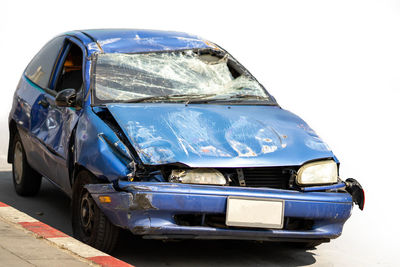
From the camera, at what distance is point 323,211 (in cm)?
552

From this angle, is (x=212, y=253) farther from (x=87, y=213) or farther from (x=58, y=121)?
(x=58, y=121)

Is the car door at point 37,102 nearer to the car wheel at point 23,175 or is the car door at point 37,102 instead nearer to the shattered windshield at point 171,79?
the car wheel at point 23,175

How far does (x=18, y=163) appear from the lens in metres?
7.96

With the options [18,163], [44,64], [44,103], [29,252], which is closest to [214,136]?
[29,252]

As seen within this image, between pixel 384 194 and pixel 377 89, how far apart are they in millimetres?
7537

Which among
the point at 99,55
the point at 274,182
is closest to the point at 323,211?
the point at 274,182

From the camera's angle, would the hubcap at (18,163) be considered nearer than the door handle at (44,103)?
No

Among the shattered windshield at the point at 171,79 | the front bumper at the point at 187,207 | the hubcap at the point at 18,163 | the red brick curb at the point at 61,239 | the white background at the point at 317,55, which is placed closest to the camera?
the red brick curb at the point at 61,239

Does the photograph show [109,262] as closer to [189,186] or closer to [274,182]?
[189,186]

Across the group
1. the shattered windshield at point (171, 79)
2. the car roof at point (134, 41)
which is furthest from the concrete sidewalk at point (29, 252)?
the car roof at point (134, 41)

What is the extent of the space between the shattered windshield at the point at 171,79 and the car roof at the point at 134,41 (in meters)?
0.09

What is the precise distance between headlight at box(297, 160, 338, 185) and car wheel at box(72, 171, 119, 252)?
1286mm

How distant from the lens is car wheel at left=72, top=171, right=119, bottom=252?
5488 mm

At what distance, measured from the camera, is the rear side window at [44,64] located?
7.50m
